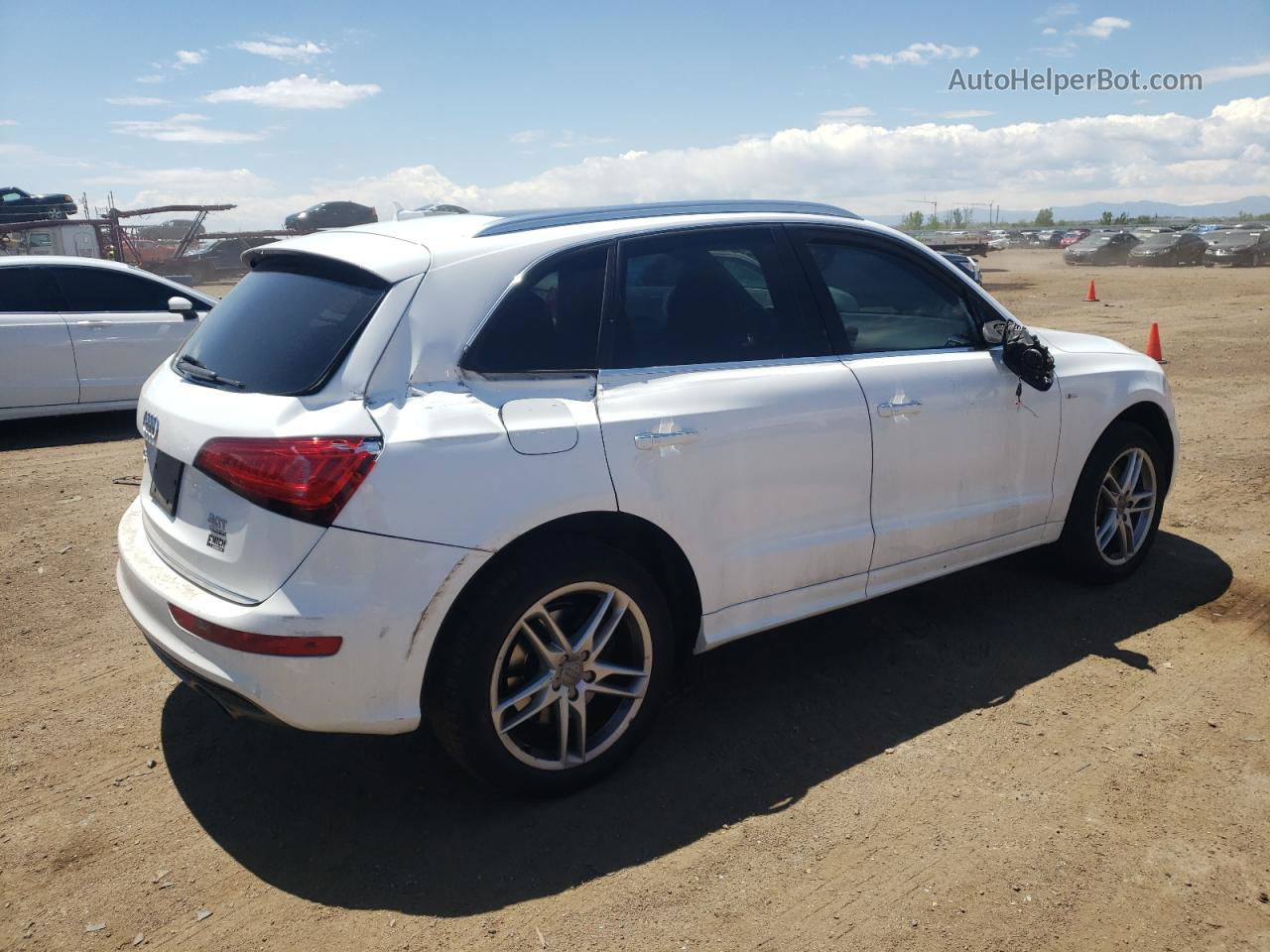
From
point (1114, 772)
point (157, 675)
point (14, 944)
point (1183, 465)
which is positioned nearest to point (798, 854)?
point (1114, 772)

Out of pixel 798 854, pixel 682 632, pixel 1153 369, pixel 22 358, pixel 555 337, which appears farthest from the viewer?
pixel 22 358

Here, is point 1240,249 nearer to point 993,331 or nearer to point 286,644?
point 993,331

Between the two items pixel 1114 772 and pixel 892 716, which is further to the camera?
pixel 892 716

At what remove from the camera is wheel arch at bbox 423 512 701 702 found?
116 inches

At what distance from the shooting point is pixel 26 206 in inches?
965

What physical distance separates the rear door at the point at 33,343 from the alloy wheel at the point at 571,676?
7308 mm

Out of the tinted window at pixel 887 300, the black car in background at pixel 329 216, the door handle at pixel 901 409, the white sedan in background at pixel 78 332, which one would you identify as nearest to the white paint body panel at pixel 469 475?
the door handle at pixel 901 409

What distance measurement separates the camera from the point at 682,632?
3600mm

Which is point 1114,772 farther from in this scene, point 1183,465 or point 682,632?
point 1183,465

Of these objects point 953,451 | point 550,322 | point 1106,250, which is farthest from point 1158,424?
point 1106,250

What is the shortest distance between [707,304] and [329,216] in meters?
32.4

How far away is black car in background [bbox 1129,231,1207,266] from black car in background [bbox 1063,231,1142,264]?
2.31m

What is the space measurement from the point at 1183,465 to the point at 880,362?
177 inches

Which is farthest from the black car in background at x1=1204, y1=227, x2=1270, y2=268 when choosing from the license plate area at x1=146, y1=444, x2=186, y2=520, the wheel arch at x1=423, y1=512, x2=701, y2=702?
the license plate area at x1=146, y1=444, x2=186, y2=520
